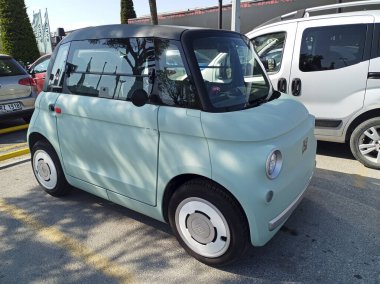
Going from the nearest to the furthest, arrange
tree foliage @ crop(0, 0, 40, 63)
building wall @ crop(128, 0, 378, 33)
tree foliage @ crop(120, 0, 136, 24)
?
1. building wall @ crop(128, 0, 378, 33)
2. tree foliage @ crop(0, 0, 40, 63)
3. tree foliage @ crop(120, 0, 136, 24)

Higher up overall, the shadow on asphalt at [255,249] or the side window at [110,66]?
the side window at [110,66]

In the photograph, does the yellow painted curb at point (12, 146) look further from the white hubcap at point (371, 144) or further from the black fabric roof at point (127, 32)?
the white hubcap at point (371, 144)

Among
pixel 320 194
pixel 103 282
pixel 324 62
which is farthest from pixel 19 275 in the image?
pixel 324 62

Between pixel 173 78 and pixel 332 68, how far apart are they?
9.42 feet

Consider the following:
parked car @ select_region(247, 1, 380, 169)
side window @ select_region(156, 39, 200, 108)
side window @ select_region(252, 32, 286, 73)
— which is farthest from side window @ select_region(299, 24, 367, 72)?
side window @ select_region(156, 39, 200, 108)

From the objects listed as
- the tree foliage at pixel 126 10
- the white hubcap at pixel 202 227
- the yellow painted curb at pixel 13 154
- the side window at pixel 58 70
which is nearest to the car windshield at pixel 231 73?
the white hubcap at pixel 202 227

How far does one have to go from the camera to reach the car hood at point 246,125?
2395mm

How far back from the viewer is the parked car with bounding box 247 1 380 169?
4.45 meters

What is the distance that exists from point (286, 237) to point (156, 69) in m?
1.80

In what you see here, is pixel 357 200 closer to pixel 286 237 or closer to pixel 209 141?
pixel 286 237

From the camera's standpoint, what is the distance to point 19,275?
271 centimetres

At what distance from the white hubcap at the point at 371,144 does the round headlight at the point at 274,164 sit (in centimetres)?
258

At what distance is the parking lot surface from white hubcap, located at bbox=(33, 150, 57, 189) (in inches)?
7.5

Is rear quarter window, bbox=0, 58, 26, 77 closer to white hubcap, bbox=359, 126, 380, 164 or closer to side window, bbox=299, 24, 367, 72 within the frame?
side window, bbox=299, 24, 367, 72
